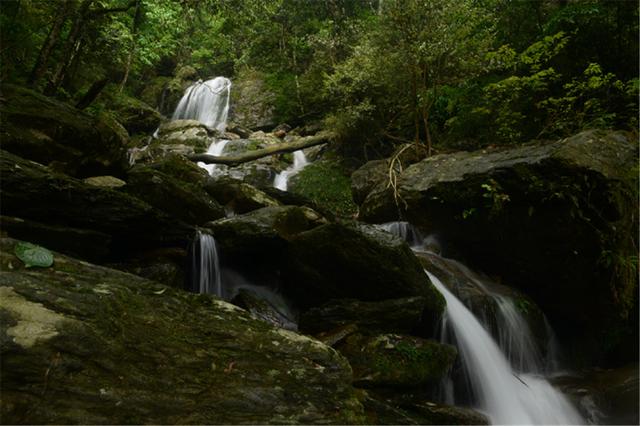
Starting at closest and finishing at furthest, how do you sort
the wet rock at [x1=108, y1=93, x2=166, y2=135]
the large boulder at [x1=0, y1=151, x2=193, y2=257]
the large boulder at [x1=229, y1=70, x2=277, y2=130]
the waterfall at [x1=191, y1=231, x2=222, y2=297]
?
1. the large boulder at [x1=0, y1=151, x2=193, y2=257]
2. the waterfall at [x1=191, y1=231, x2=222, y2=297]
3. the wet rock at [x1=108, y1=93, x2=166, y2=135]
4. the large boulder at [x1=229, y1=70, x2=277, y2=130]

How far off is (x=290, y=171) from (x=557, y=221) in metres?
9.38

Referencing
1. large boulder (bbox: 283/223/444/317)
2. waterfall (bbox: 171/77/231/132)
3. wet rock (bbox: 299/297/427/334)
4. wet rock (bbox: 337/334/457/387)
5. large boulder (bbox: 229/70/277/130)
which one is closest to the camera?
wet rock (bbox: 337/334/457/387)

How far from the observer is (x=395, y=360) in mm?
4250

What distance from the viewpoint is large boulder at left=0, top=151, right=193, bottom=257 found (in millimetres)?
3830

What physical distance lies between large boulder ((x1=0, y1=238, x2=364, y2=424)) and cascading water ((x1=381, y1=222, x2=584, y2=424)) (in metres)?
2.92

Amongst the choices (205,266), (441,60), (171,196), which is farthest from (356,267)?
(441,60)

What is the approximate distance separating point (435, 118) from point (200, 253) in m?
8.54

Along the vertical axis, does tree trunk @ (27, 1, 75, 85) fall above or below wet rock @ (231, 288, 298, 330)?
above

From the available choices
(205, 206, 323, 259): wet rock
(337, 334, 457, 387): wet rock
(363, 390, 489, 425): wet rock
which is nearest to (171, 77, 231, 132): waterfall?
(205, 206, 323, 259): wet rock

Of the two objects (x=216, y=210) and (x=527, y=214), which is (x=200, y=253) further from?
(x=527, y=214)

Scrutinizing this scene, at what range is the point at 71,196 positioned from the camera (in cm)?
420

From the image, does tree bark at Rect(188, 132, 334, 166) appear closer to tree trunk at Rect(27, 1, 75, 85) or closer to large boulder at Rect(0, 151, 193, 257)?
tree trunk at Rect(27, 1, 75, 85)

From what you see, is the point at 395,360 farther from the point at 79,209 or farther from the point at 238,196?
the point at 238,196

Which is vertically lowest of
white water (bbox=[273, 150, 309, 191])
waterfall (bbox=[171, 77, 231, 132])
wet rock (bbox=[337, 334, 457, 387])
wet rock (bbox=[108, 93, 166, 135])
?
wet rock (bbox=[337, 334, 457, 387])
